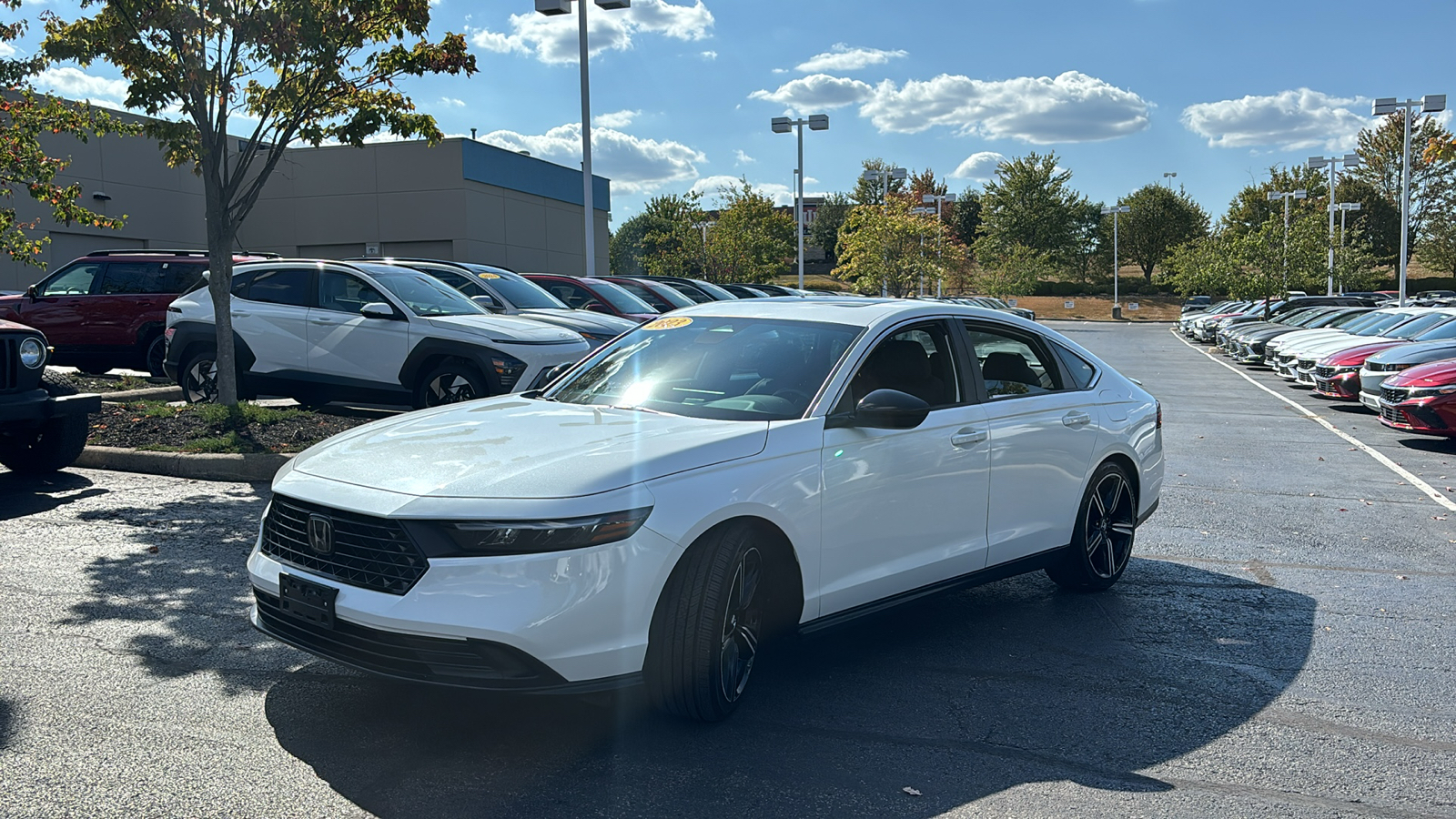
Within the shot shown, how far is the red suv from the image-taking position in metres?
15.7

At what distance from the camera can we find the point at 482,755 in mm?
3922

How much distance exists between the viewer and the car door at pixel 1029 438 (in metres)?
5.56

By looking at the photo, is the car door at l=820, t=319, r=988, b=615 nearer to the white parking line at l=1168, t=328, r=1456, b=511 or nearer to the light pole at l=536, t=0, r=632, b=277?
the white parking line at l=1168, t=328, r=1456, b=511

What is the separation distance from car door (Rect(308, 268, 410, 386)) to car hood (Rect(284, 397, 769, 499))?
702 centimetres

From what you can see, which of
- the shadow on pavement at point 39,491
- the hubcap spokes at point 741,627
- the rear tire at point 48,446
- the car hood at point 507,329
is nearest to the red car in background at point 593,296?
the car hood at point 507,329

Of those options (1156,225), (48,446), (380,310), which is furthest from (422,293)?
(1156,225)

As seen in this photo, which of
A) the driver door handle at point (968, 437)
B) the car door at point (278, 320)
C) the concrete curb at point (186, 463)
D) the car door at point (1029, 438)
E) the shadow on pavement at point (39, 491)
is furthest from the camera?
the car door at point (278, 320)

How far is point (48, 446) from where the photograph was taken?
8914 mm

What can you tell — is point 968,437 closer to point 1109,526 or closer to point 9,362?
point 1109,526

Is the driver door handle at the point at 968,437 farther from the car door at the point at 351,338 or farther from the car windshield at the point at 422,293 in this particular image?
the car windshield at the point at 422,293

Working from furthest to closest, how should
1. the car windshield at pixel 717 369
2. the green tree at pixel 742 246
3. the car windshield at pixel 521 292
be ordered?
the green tree at pixel 742 246, the car windshield at pixel 521 292, the car windshield at pixel 717 369

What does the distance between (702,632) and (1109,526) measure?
3254 millimetres

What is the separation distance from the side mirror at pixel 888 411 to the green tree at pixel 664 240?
1662 inches

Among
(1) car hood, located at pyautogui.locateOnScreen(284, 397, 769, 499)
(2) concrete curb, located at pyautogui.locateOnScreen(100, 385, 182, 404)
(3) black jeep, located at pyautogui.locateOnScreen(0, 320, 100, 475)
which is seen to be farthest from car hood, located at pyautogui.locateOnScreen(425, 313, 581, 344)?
(1) car hood, located at pyautogui.locateOnScreen(284, 397, 769, 499)
